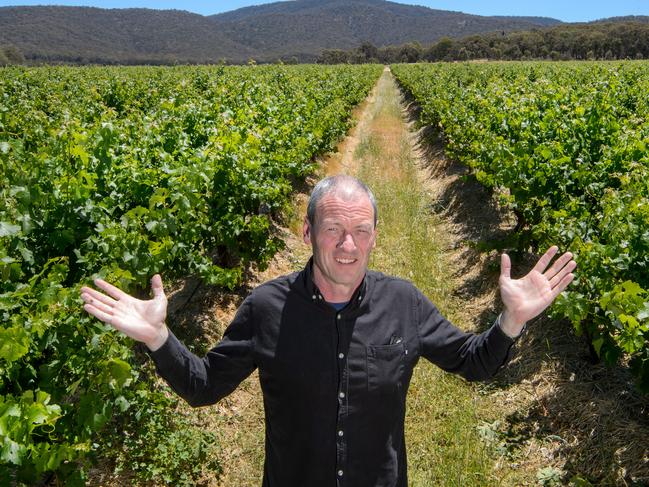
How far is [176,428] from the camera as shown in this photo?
167 inches

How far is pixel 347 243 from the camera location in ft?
6.82

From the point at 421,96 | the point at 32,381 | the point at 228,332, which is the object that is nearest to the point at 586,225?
the point at 228,332

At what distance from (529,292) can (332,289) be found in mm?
768

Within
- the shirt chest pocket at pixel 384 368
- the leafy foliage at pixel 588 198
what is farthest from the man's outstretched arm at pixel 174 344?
the leafy foliage at pixel 588 198

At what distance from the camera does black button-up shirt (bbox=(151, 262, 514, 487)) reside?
2064 mm

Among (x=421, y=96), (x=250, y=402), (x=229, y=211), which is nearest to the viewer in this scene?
(x=250, y=402)

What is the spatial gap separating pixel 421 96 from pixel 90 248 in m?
20.6

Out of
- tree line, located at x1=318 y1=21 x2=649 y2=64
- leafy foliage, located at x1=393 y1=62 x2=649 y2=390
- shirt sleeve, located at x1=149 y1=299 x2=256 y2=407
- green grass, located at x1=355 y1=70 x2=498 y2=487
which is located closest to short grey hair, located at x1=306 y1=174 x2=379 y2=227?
shirt sleeve, located at x1=149 y1=299 x2=256 y2=407

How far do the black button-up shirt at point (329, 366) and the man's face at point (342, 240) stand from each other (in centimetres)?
8

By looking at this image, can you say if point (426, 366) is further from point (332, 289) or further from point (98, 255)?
point (332, 289)

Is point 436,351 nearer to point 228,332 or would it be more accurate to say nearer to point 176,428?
point 228,332

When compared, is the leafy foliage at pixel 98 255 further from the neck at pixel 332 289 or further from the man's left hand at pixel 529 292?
the man's left hand at pixel 529 292

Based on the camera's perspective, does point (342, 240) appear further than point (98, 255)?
No

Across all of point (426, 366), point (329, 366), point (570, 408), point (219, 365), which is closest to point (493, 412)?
point (570, 408)
